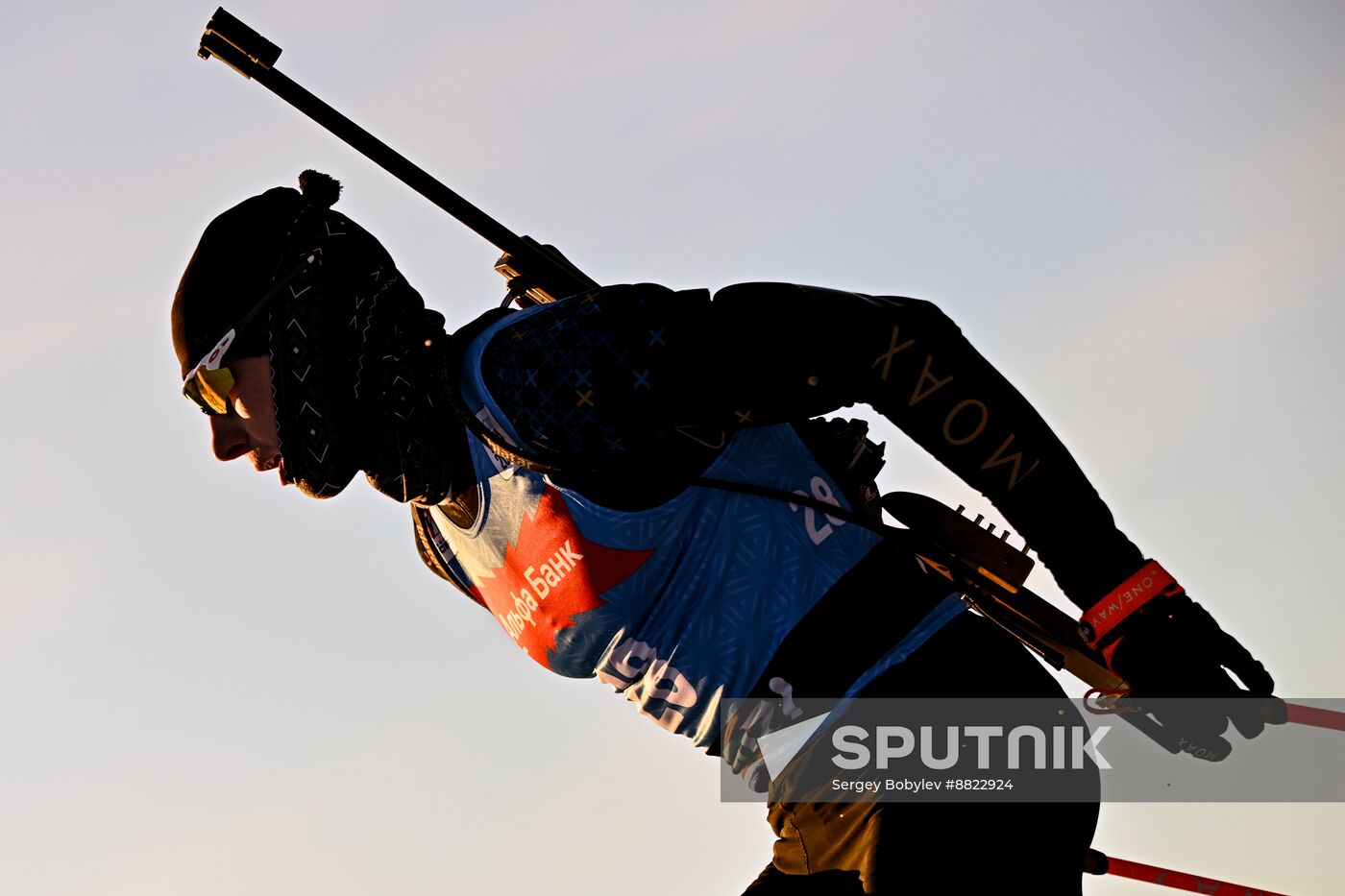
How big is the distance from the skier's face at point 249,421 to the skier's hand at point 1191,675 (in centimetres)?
261

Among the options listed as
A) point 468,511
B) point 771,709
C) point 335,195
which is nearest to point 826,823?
point 771,709

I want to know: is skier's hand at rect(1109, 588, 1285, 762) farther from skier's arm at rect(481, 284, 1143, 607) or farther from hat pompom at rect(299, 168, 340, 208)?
hat pompom at rect(299, 168, 340, 208)

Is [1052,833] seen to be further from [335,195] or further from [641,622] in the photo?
[335,195]

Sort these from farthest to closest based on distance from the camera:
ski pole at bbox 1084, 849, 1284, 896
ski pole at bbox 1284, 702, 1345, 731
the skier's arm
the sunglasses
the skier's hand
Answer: the sunglasses, ski pole at bbox 1084, 849, 1284, 896, ski pole at bbox 1284, 702, 1345, 731, the skier's arm, the skier's hand

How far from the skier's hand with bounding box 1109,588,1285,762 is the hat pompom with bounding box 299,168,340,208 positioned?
2.85 metres

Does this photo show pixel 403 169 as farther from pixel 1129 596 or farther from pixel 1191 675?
pixel 1191 675

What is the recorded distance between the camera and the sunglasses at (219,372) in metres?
4.57

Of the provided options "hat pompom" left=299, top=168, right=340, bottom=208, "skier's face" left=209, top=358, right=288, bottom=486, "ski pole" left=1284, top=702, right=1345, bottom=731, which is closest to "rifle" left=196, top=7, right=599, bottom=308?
"hat pompom" left=299, top=168, right=340, bottom=208

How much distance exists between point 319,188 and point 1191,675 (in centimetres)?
307

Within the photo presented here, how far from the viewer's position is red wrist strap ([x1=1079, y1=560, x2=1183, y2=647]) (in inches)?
131

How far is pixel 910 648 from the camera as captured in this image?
3.76 meters

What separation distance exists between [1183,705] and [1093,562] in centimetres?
37

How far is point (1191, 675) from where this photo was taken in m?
3.27

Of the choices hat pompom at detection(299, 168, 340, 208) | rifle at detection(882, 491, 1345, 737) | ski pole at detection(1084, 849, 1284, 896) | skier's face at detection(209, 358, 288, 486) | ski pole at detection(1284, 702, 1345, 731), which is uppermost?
hat pompom at detection(299, 168, 340, 208)
